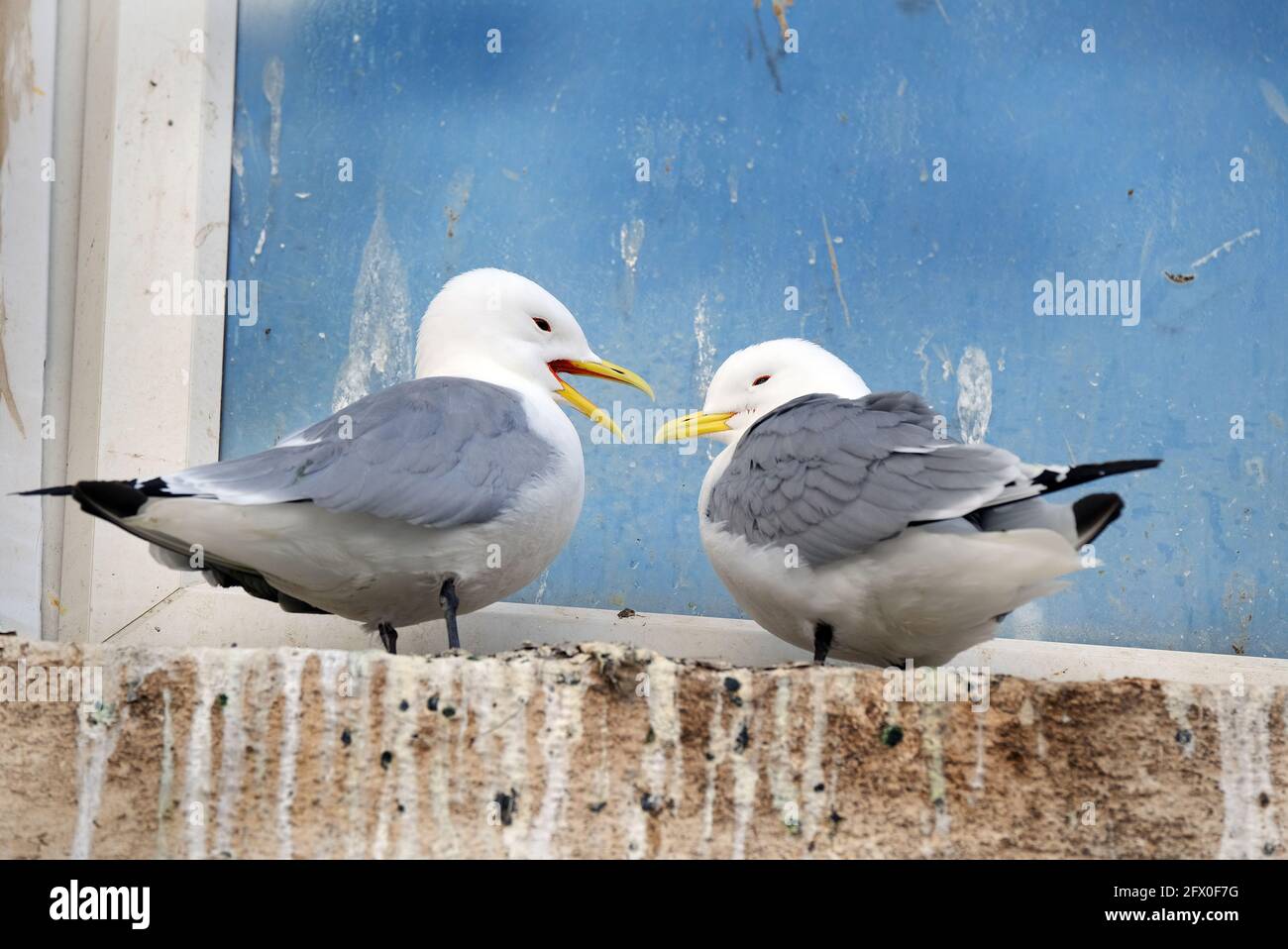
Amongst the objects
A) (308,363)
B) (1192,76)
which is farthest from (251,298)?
(1192,76)

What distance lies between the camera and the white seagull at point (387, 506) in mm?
2068

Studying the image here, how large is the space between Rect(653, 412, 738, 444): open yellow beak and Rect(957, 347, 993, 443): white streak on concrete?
0.52 meters

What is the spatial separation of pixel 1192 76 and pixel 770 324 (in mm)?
1036

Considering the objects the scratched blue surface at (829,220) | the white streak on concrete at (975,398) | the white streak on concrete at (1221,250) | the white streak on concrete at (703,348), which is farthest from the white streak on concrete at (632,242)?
the white streak on concrete at (1221,250)

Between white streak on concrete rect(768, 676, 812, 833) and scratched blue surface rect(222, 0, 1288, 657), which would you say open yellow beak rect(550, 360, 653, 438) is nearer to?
scratched blue surface rect(222, 0, 1288, 657)

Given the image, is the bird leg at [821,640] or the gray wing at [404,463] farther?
the bird leg at [821,640]

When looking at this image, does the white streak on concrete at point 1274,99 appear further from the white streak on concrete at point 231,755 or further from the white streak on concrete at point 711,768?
the white streak on concrete at point 231,755

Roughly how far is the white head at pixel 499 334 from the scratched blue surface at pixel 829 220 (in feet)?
1.22

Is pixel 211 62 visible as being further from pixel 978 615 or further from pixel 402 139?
pixel 978 615

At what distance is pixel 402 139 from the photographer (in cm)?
320

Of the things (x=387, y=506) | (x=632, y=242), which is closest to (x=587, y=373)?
(x=632, y=242)

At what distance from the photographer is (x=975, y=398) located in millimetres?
2967

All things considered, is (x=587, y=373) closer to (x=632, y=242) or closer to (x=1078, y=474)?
(x=632, y=242)

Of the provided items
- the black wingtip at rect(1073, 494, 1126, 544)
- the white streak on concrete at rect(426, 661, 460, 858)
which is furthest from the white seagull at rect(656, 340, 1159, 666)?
the white streak on concrete at rect(426, 661, 460, 858)
